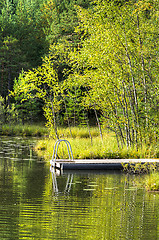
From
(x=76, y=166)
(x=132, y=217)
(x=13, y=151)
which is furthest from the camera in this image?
(x=13, y=151)

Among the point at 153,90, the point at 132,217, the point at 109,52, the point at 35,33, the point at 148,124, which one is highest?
the point at 35,33

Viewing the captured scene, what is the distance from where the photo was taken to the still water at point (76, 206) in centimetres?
710

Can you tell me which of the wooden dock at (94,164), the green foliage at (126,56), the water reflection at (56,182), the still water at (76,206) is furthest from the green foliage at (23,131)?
the still water at (76,206)

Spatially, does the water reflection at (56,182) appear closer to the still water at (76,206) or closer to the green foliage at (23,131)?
the still water at (76,206)

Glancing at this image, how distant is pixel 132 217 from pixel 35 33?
144ft

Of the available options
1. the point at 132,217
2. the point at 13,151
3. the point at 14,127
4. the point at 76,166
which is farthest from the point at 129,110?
the point at 14,127

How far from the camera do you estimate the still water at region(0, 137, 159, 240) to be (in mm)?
7098

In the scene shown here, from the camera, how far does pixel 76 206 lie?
30.0 ft

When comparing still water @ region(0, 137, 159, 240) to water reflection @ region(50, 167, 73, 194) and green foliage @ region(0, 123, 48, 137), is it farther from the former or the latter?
green foliage @ region(0, 123, 48, 137)

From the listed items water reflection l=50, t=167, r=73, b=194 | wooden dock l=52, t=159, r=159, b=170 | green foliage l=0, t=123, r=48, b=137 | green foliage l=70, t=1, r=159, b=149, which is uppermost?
green foliage l=70, t=1, r=159, b=149

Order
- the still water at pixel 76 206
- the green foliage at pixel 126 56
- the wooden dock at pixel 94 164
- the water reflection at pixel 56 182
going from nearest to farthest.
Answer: the still water at pixel 76 206, the water reflection at pixel 56 182, the wooden dock at pixel 94 164, the green foliage at pixel 126 56

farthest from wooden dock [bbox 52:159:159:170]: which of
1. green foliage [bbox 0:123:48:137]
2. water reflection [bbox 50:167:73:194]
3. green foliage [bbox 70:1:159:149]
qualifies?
green foliage [bbox 0:123:48:137]

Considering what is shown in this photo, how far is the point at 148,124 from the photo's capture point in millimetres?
15336

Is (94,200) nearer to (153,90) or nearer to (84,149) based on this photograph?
(153,90)
